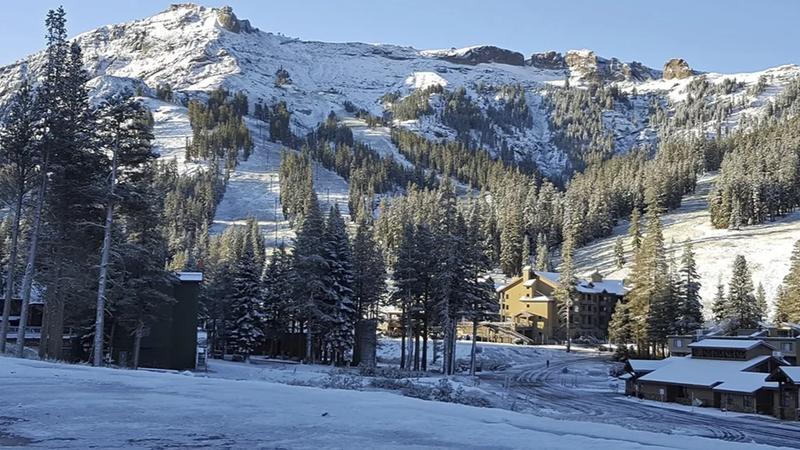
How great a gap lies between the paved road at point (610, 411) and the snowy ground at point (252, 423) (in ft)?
51.7

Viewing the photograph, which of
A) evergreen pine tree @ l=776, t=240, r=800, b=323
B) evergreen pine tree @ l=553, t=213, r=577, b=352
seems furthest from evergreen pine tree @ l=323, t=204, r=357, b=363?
evergreen pine tree @ l=776, t=240, r=800, b=323

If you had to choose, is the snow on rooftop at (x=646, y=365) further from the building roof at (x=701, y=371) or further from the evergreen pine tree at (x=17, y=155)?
the evergreen pine tree at (x=17, y=155)

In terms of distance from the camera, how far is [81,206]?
107 ft

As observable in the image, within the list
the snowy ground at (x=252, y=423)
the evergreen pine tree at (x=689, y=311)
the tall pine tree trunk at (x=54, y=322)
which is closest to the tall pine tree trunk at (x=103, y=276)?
the tall pine tree trunk at (x=54, y=322)

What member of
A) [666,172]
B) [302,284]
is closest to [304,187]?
[666,172]

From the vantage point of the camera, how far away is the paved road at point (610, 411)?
35.5 m

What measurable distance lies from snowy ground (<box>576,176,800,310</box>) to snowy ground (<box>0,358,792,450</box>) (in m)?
91.1

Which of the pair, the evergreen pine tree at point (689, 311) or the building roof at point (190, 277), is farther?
the evergreen pine tree at point (689, 311)

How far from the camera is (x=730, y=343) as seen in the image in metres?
59.2

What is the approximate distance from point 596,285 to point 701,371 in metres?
51.1

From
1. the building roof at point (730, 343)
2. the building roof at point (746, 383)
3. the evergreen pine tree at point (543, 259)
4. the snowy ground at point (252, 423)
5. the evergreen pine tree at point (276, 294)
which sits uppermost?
the evergreen pine tree at point (543, 259)

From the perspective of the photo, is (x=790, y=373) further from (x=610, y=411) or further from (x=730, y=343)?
(x=610, y=411)

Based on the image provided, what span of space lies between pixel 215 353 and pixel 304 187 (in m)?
114

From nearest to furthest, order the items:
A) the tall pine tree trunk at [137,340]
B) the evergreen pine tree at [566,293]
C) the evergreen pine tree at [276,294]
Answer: the tall pine tree trunk at [137,340]
the evergreen pine tree at [276,294]
the evergreen pine tree at [566,293]
